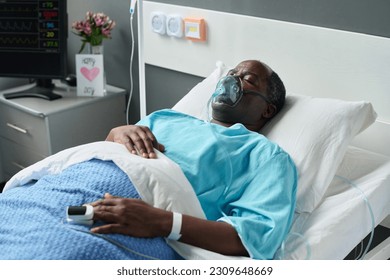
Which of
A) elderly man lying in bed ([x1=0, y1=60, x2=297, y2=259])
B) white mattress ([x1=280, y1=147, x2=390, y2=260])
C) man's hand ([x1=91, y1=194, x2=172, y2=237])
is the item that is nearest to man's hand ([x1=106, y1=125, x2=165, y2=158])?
elderly man lying in bed ([x1=0, y1=60, x2=297, y2=259])

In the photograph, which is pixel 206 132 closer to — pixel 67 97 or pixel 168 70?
pixel 168 70

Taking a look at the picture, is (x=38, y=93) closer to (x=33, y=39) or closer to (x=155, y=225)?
(x=33, y=39)

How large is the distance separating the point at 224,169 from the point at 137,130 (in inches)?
12.1

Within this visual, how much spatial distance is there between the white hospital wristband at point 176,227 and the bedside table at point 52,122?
1.35 metres

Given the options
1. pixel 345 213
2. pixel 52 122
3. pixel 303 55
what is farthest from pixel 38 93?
pixel 345 213

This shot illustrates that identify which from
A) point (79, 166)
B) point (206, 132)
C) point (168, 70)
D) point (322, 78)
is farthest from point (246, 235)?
point (168, 70)

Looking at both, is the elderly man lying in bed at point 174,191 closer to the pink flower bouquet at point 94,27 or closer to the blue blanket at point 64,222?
the blue blanket at point 64,222

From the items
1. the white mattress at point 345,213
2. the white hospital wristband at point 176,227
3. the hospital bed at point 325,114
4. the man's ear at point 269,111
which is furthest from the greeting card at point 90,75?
the white hospital wristband at point 176,227

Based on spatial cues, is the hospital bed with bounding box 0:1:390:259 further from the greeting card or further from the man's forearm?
the greeting card

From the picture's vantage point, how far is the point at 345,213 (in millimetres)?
1666

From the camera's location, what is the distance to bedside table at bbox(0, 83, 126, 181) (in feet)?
8.89

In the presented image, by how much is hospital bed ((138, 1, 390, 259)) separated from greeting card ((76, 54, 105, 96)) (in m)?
0.58

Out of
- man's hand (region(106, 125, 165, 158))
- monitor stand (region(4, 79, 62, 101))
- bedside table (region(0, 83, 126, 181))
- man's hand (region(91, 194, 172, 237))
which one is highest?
man's hand (region(106, 125, 165, 158))

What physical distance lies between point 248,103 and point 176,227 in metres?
0.58
